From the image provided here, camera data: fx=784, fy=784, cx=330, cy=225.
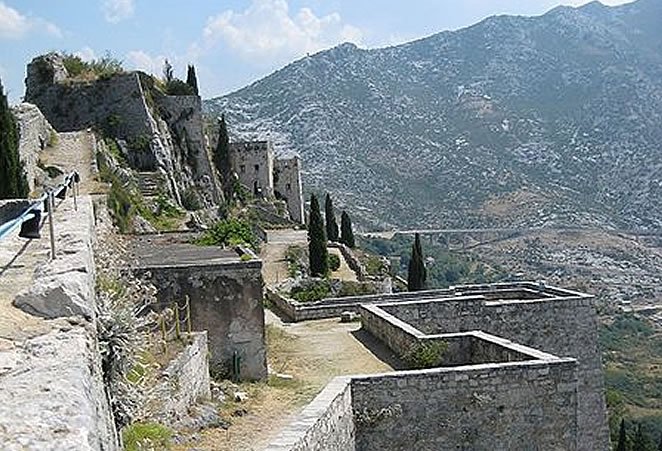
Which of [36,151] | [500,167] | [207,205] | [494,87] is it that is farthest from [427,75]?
[36,151]

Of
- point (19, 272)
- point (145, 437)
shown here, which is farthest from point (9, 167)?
point (19, 272)

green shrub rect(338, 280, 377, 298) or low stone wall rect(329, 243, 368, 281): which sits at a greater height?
green shrub rect(338, 280, 377, 298)

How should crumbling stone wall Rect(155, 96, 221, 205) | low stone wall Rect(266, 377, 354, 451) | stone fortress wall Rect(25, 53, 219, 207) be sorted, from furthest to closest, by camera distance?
1. crumbling stone wall Rect(155, 96, 221, 205)
2. stone fortress wall Rect(25, 53, 219, 207)
3. low stone wall Rect(266, 377, 354, 451)

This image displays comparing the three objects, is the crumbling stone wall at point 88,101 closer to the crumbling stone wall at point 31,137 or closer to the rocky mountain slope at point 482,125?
the crumbling stone wall at point 31,137

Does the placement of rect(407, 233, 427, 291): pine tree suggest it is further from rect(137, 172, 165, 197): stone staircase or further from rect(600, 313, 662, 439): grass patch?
rect(600, 313, 662, 439): grass patch

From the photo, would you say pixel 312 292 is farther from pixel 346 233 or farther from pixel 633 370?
pixel 633 370

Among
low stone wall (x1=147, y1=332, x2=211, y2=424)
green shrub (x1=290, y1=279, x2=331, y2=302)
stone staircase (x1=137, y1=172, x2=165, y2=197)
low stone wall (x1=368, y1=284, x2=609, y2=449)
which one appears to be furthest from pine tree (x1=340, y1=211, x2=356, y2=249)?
low stone wall (x1=147, y1=332, x2=211, y2=424)

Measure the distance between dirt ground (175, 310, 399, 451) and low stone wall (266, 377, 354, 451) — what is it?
850 mm

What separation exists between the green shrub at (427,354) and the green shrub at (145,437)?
5276 mm

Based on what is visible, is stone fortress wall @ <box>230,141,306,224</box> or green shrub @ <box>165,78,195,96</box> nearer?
green shrub @ <box>165,78,195,96</box>

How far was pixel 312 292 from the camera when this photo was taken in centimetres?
2577

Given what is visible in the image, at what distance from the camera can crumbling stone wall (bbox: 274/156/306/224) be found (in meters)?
67.8

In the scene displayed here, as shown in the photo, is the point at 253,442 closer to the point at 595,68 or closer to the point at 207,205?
the point at 207,205

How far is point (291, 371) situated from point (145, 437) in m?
7.33
